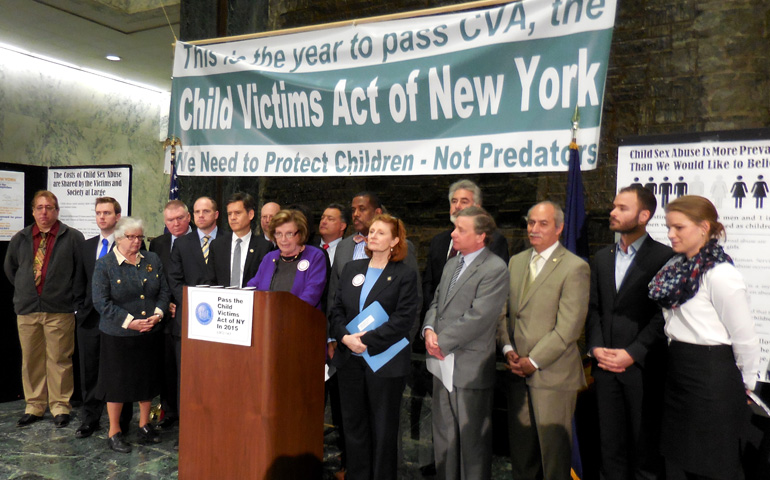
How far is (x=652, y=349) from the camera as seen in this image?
2.81 metres

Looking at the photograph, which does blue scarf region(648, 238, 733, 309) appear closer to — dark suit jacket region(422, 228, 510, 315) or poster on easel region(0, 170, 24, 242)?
dark suit jacket region(422, 228, 510, 315)

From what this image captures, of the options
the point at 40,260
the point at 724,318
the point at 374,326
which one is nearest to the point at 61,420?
the point at 40,260

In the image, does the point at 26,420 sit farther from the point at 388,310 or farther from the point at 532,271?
the point at 532,271

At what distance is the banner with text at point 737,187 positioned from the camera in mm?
2957

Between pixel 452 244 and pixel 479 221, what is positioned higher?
pixel 479 221

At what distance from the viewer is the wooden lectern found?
2.79 meters

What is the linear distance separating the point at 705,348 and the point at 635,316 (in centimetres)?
42

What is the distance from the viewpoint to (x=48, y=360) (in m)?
4.54

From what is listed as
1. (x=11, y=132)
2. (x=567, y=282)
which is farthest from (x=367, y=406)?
(x=11, y=132)

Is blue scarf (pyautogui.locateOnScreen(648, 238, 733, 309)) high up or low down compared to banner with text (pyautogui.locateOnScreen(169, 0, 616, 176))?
down

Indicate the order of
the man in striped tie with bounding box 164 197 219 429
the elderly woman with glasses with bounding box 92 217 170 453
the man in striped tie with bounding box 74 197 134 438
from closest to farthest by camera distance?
1. the elderly woman with glasses with bounding box 92 217 170 453
2. the man in striped tie with bounding box 164 197 219 429
3. the man in striped tie with bounding box 74 197 134 438

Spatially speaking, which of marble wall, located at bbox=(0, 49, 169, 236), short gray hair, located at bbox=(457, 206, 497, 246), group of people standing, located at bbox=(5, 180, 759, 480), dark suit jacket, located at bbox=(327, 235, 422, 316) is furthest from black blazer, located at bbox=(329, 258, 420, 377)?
marble wall, located at bbox=(0, 49, 169, 236)

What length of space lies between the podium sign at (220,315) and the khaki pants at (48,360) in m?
2.14

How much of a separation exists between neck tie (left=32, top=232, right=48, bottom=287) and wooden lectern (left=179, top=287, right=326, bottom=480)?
216cm
